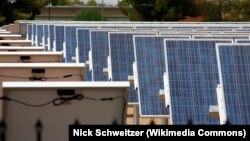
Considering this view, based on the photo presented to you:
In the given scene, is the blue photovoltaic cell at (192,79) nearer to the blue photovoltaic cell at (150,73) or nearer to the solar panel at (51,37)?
the blue photovoltaic cell at (150,73)

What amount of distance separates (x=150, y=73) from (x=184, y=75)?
1.53 metres

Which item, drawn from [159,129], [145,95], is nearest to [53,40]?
[145,95]

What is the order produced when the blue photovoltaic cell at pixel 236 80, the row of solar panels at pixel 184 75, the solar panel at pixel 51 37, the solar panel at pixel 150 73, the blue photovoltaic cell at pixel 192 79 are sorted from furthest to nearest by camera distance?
the solar panel at pixel 51 37
the solar panel at pixel 150 73
the blue photovoltaic cell at pixel 192 79
the row of solar panels at pixel 184 75
the blue photovoltaic cell at pixel 236 80

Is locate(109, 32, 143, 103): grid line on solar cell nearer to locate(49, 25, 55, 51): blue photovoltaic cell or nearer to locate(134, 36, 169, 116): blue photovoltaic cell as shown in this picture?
locate(134, 36, 169, 116): blue photovoltaic cell

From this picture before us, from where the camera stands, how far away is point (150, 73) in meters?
11.1

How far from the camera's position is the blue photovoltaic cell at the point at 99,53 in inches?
545

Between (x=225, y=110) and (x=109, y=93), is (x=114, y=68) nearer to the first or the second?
(x=225, y=110)

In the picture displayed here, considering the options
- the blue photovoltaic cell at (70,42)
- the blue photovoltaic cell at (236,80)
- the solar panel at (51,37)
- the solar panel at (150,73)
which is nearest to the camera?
the blue photovoltaic cell at (236,80)

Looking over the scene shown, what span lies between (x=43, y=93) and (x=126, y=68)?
6.59 metres

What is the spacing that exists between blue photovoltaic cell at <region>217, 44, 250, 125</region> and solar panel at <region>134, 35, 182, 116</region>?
6.70ft

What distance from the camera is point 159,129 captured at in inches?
183

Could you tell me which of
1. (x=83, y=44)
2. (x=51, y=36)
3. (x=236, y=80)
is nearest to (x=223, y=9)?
(x=51, y=36)
